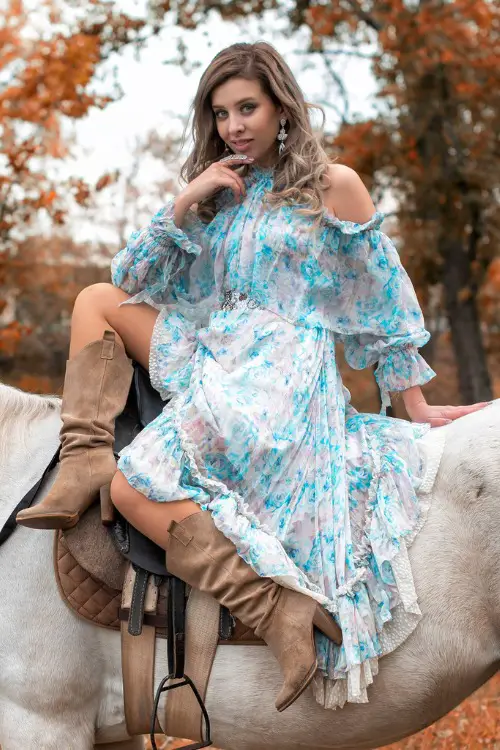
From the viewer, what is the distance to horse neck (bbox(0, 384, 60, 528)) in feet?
8.43

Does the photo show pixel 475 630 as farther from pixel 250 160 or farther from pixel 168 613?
pixel 250 160

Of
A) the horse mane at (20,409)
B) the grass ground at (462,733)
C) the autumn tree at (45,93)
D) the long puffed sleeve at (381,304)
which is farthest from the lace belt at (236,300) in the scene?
the autumn tree at (45,93)

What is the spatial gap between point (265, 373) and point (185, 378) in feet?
0.93

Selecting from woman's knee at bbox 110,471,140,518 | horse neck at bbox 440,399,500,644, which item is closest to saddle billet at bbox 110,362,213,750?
woman's knee at bbox 110,471,140,518

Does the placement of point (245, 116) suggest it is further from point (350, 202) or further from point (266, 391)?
point (266, 391)

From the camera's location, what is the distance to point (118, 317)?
255 cm

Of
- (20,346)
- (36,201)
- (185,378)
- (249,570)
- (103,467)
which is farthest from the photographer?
(20,346)

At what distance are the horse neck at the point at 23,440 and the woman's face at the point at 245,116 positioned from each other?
1069 mm

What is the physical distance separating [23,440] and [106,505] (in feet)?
1.63

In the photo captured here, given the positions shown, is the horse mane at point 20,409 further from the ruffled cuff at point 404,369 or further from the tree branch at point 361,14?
the tree branch at point 361,14

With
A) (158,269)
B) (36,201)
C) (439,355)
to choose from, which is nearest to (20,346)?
(36,201)

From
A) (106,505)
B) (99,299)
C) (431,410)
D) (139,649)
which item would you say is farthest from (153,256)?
(139,649)

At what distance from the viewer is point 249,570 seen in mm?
2186

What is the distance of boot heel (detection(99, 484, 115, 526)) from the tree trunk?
28.2ft
